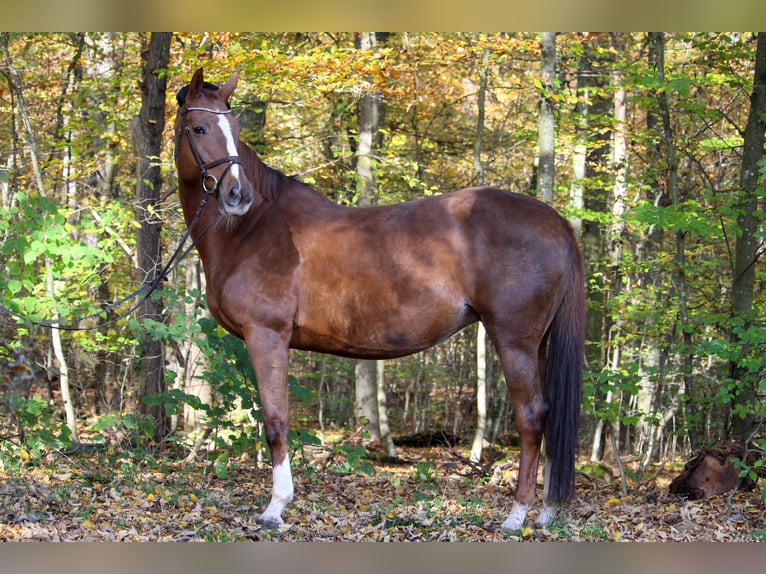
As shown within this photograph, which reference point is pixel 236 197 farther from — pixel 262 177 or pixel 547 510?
pixel 547 510

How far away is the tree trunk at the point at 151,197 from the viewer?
827cm

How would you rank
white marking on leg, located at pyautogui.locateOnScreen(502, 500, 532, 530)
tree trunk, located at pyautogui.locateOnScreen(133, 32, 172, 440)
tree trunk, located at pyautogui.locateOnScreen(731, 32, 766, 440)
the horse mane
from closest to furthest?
1. white marking on leg, located at pyautogui.locateOnScreen(502, 500, 532, 530)
2. the horse mane
3. tree trunk, located at pyautogui.locateOnScreen(731, 32, 766, 440)
4. tree trunk, located at pyautogui.locateOnScreen(133, 32, 172, 440)

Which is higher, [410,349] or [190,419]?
[410,349]

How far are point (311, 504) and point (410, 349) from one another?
1.64 m

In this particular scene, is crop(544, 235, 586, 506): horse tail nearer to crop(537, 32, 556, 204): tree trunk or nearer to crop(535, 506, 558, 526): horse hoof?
crop(535, 506, 558, 526): horse hoof

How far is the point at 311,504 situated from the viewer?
20.0 ft

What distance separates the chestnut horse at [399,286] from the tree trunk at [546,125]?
12.4ft

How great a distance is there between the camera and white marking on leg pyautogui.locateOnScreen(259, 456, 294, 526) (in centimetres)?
522

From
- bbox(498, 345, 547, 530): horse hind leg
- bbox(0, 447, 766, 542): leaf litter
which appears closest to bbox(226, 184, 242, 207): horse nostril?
bbox(498, 345, 547, 530): horse hind leg

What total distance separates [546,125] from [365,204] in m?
2.93

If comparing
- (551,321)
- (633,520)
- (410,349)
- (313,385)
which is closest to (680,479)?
(633,520)

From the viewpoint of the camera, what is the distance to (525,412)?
527 centimetres

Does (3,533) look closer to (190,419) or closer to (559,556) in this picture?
(559,556)

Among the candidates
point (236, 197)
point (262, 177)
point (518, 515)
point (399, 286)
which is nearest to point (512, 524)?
point (518, 515)
